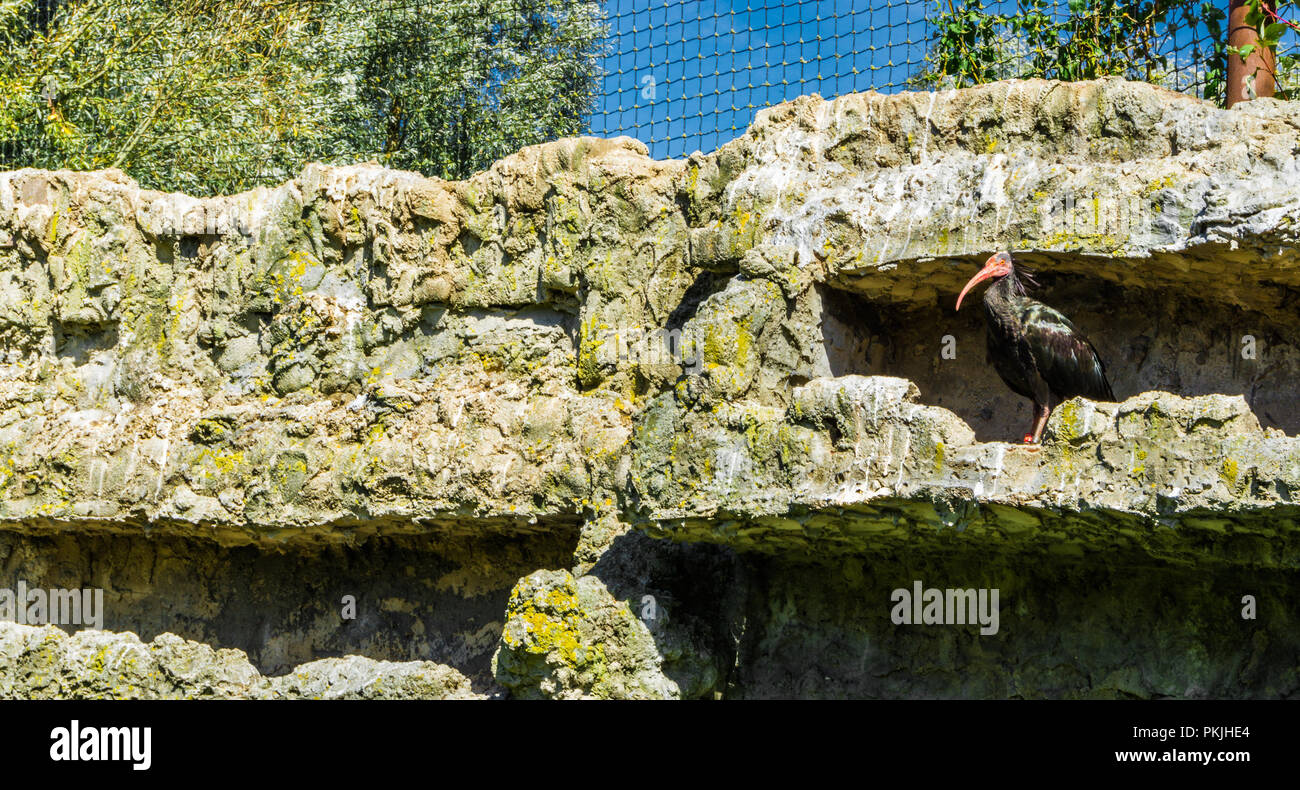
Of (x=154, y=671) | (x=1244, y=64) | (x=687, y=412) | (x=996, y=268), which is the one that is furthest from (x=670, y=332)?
(x=154, y=671)

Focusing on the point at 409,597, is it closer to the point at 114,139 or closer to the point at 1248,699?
the point at 1248,699

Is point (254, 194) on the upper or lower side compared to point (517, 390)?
upper

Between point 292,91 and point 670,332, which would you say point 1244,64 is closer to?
point 670,332

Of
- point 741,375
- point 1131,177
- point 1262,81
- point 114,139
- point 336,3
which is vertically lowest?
point 741,375

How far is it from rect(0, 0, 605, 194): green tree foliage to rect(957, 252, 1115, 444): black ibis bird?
5.82m

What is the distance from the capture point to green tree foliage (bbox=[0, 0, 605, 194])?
40.4 ft

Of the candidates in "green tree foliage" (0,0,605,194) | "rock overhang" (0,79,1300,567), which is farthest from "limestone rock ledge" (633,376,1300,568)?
"green tree foliage" (0,0,605,194)

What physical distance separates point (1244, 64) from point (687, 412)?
2.80m

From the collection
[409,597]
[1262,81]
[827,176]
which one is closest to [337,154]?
[409,597]

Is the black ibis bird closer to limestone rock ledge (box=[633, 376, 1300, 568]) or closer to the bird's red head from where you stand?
the bird's red head

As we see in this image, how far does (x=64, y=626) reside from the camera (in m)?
9.05

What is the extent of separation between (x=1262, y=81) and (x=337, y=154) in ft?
23.0

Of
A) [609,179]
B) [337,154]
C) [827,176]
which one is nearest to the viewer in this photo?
[827,176]

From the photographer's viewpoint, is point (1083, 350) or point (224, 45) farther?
point (224, 45)
